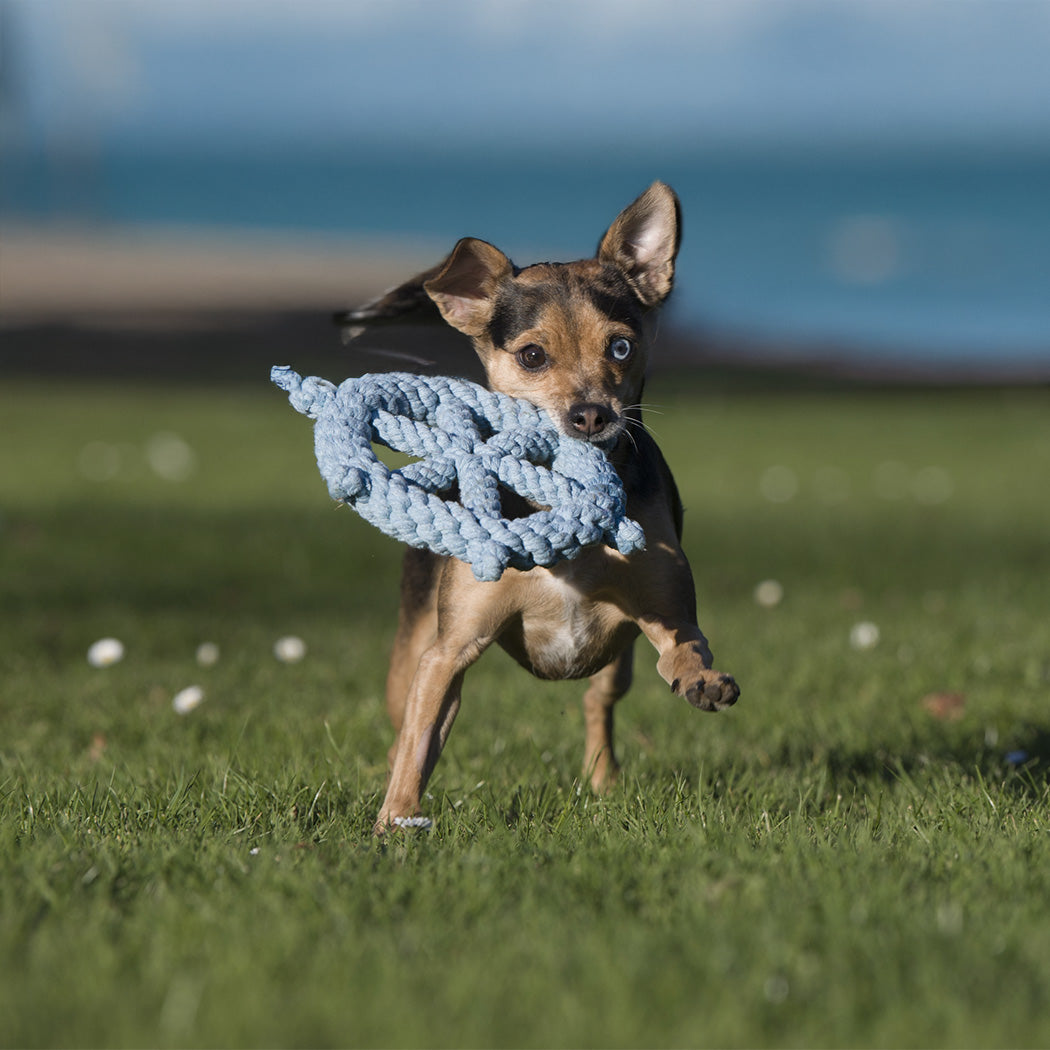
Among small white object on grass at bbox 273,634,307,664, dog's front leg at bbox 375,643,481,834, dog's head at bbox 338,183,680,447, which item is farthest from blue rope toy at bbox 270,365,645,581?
small white object on grass at bbox 273,634,307,664

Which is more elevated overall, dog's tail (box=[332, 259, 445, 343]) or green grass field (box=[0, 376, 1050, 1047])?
dog's tail (box=[332, 259, 445, 343])

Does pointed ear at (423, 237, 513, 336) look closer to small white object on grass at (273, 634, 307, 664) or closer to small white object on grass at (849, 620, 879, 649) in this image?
small white object on grass at (273, 634, 307, 664)

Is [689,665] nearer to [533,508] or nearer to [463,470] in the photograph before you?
[533,508]

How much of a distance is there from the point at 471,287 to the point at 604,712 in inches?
65.8

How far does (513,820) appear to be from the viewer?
444 cm

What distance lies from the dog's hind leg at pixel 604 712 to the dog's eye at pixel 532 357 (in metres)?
1.21

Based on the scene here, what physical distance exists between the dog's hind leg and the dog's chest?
1.87ft

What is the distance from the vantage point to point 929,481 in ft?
50.1

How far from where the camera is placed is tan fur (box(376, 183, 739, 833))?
4.39 metres

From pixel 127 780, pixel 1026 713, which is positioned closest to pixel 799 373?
pixel 1026 713

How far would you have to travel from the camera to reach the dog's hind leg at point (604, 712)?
5.30 m

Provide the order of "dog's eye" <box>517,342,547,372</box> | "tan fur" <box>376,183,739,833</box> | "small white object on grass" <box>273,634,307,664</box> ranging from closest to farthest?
"tan fur" <box>376,183,739,833</box> < "dog's eye" <box>517,342,547,372</box> < "small white object on grass" <box>273,634,307,664</box>

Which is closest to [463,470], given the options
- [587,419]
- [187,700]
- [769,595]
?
[587,419]

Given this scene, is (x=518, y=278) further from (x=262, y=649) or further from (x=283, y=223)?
(x=283, y=223)
